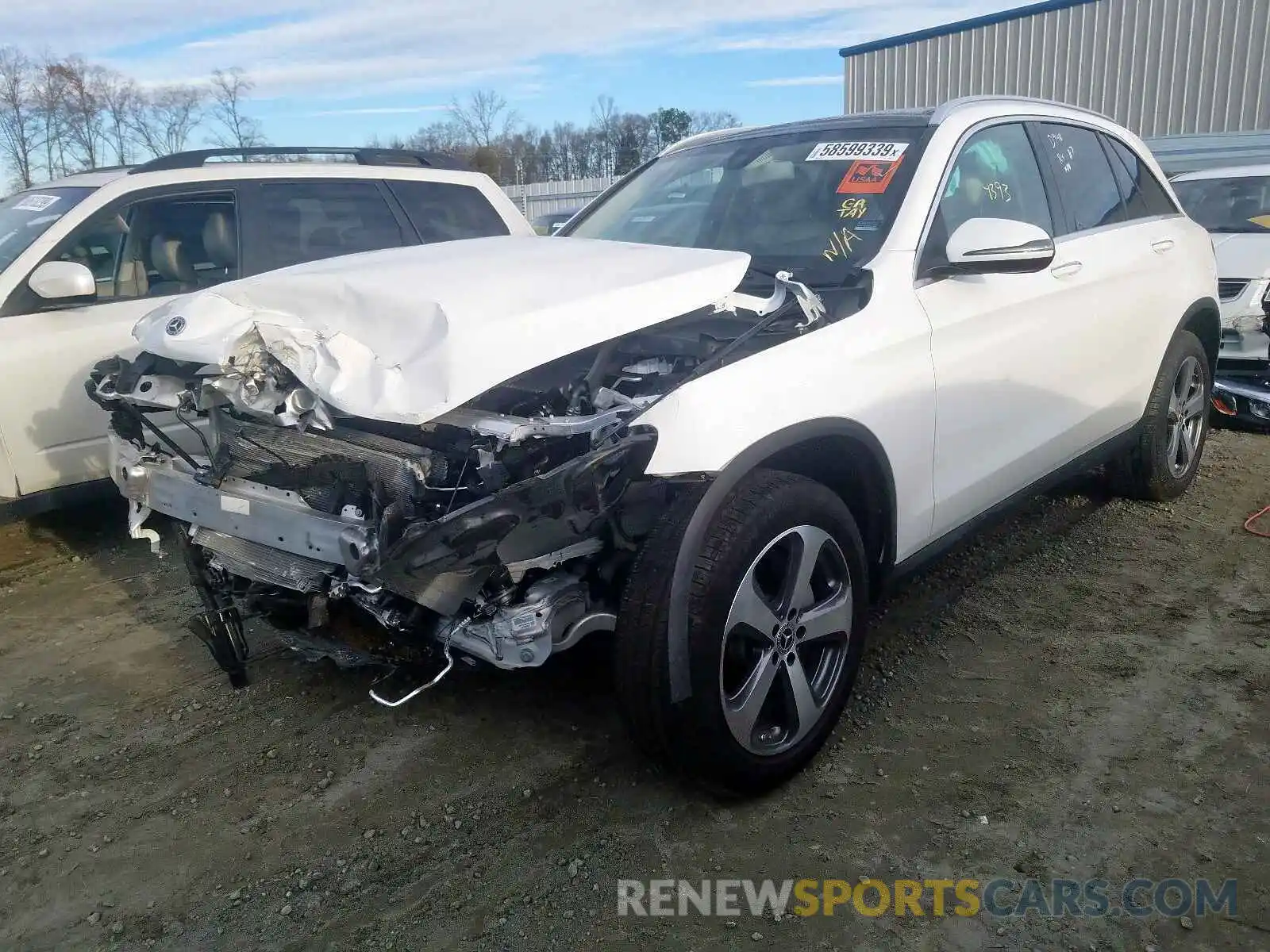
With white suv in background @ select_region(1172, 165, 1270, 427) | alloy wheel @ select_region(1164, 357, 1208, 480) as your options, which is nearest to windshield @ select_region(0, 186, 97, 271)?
alloy wheel @ select_region(1164, 357, 1208, 480)

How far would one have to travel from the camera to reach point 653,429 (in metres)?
2.34

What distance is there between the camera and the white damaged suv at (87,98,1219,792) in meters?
2.41

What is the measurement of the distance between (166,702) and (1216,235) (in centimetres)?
808

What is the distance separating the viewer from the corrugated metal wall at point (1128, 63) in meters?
17.8

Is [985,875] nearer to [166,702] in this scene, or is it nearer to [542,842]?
[542,842]

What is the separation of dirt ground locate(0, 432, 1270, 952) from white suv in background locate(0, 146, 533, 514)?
101 cm

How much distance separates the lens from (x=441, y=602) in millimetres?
2412

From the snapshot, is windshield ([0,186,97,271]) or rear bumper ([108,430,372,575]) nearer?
rear bumper ([108,430,372,575])

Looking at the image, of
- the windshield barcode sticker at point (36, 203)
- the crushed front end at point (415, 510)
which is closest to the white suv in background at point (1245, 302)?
the crushed front end at point (415, 510)

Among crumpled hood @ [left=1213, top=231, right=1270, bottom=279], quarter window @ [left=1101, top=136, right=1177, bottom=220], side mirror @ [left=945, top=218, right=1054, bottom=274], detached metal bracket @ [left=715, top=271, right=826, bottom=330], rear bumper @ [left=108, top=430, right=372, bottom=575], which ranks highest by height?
quarter window @ [left=1101, top=136, right=1177, bottom=220]

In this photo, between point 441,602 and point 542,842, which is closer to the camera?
point 441,602

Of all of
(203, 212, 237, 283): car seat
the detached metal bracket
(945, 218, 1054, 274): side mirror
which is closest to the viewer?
the detached metal bracket

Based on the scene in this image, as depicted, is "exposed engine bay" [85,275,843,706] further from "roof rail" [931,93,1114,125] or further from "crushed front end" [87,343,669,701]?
"roof rail" [931,93,1114,125]

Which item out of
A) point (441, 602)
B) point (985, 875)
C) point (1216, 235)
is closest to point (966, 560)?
point (985, 875)
